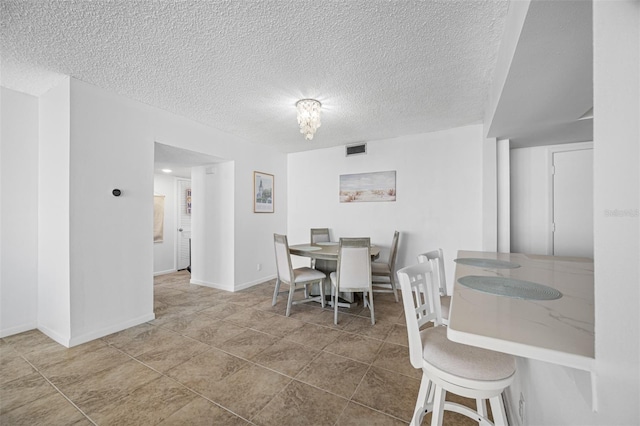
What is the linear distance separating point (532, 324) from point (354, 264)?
6.70 feet

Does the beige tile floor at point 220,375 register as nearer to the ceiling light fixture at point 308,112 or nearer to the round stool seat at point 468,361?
the round stool seat at point 468,361

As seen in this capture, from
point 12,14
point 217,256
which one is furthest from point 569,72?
point 217,256

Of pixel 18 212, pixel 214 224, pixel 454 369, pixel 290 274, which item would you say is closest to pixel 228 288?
pixel 214 224

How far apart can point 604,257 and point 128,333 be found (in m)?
3.53

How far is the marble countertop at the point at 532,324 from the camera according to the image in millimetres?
703

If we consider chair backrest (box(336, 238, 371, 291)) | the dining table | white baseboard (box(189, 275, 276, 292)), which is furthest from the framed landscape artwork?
white baseboard (box(189, 275, 276, 292))

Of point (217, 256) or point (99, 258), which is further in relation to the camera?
point (217, 256)

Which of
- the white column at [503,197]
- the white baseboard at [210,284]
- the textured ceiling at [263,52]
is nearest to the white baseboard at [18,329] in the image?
the white baseboard at [210,284]

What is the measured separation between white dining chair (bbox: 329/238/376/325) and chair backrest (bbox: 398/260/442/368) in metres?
1.21

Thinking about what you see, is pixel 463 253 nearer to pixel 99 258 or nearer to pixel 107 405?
pixel 107 405

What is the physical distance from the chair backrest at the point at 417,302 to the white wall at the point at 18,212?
379 cm

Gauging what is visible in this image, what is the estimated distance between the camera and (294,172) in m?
5.27

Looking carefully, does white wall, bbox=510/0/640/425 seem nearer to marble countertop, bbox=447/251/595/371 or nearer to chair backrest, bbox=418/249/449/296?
marble countertop, bbox=447/251/595/371

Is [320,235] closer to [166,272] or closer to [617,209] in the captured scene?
[166,272]
